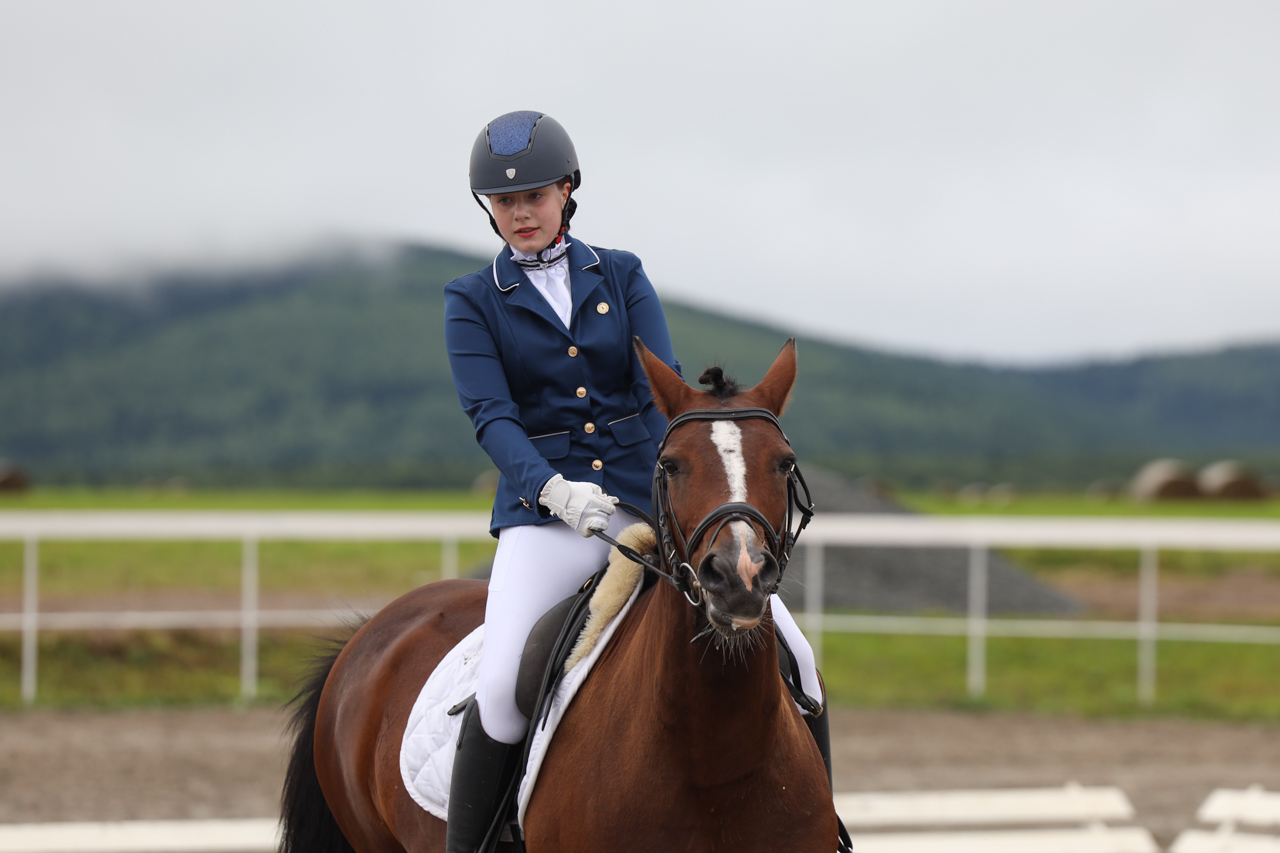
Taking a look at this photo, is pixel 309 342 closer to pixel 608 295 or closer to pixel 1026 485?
pixel 1026 485

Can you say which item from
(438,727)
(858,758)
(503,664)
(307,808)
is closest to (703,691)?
(503,664)

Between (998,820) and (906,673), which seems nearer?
(998,820)

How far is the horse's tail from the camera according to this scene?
3.87 meters

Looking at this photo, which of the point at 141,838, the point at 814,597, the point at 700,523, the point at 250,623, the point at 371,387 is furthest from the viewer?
the point at 371,387

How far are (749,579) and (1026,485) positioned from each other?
65874mm

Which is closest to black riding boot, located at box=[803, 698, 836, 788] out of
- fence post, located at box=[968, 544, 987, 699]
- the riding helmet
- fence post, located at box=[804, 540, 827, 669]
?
the riding helmet

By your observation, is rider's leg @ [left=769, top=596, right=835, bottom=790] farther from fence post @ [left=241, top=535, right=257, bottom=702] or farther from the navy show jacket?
fence post @ [left=241, top=535, right=257, bottom=702]

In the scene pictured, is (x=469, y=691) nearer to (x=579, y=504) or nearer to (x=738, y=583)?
(x=579, y=504)

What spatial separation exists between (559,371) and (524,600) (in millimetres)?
598

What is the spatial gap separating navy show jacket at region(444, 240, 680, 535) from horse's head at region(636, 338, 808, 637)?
0.48m

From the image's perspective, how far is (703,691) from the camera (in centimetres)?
233

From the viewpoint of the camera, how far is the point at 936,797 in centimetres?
648

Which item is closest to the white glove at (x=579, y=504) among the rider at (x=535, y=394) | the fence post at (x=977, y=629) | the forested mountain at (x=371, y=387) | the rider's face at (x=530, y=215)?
the rider at (x=535, y=394)

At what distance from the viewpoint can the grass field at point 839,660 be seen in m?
10.1
